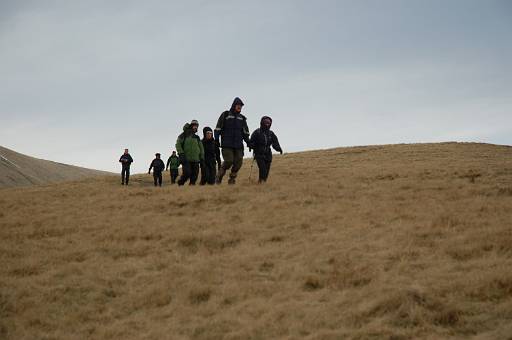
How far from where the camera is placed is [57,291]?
829 centimetres

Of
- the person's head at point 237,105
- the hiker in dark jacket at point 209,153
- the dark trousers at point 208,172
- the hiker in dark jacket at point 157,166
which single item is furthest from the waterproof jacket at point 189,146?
the hiker in dark jacket at point 157,166

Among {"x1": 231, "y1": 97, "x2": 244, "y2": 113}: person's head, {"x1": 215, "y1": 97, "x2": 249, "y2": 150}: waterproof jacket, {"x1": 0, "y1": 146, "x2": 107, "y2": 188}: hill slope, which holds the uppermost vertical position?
{"x1": 231, "y1": 97, "x2": 244, "y2": 113}: person's head

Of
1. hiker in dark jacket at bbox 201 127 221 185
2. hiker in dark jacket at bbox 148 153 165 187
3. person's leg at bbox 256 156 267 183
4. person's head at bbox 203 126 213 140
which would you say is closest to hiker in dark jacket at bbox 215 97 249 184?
person's leg at bbox 256 156 267 183

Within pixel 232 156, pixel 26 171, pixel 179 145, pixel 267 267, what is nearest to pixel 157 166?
pixel 179 145

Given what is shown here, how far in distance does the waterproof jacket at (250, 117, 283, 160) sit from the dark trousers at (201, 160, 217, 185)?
3242 millimetres

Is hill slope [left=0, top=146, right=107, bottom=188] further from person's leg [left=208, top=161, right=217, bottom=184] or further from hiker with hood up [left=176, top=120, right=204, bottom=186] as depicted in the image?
hiker with hood up [left=176, top=120, right=204, bottom=186]

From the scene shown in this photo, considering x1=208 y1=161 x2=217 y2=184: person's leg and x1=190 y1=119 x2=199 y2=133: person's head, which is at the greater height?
x1=190 y1=119 x2=199 y2=133: person's head

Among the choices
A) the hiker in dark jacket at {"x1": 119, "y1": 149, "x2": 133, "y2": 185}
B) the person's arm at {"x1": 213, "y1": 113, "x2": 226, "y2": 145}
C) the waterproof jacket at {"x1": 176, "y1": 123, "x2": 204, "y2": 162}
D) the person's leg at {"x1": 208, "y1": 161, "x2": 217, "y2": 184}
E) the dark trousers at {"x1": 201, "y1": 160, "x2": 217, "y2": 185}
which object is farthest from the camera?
the hiker in dark jacket at {"x1": 119, "y1": 149, "x2": 133, "y2": 185}

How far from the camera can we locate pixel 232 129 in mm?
17250

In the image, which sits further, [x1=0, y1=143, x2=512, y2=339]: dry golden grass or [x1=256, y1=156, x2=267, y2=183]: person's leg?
[x1=256, y1=156, x2=267, y2=183]: person's leg

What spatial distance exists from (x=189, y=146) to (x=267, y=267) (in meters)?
10.0

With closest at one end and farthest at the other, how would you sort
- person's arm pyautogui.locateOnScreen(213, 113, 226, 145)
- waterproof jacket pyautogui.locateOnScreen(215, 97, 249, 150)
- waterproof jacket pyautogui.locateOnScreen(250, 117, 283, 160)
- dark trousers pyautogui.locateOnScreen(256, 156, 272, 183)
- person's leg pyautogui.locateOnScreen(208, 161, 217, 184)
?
person's arm pyautogui.locateOnScreen(213, 113, 226, 145) < waterproof jacket pyautogui.locateOnScreen(215, 97, 249, 150) < waterproof jacket pyautogui.locateOnScreen(250, 117, 283, 160) < dark trousers pyautogui.locateOnScreen(256, 156, 272, 183) < person's leg pyautogui.locateOnScreen(208, 161, 217, 184)

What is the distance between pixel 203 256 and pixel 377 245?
334 cm

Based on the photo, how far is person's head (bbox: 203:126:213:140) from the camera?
19847 millimetres
